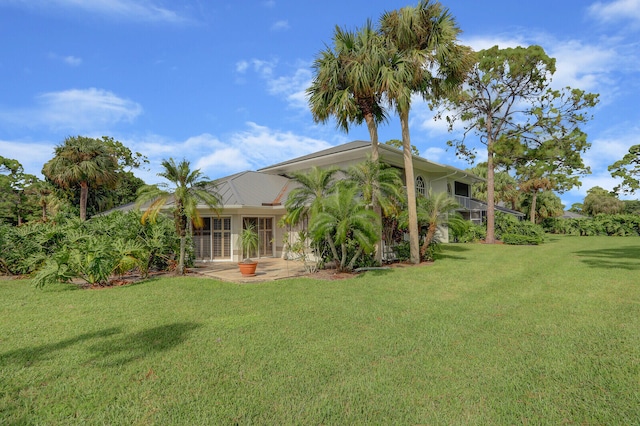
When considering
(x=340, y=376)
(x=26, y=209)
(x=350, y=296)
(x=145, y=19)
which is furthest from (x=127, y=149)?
(x=340, y=376)

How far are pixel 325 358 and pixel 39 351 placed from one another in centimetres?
455

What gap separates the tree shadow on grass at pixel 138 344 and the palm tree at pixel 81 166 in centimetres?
2492

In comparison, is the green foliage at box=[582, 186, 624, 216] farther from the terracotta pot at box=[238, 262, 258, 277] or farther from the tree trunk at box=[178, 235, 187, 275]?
the tree trunk at box=[178, 235, 187, 275]

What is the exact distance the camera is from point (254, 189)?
19.9 meters

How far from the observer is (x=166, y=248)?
1387cm

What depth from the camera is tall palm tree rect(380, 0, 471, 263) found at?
13.7m

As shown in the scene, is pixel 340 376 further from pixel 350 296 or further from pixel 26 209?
pixel 26 209

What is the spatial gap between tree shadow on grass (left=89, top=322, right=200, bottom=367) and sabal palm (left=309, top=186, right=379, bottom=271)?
239 inches

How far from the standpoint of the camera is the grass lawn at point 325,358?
3.51 m

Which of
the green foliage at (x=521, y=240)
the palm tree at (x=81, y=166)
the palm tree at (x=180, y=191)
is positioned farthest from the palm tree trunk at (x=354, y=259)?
the palm tree at (x=81, y=166)

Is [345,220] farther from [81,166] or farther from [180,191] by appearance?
[81,166]

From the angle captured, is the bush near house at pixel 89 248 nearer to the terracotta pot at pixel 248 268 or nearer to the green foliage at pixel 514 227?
the terracotta pot at pixel 248 268

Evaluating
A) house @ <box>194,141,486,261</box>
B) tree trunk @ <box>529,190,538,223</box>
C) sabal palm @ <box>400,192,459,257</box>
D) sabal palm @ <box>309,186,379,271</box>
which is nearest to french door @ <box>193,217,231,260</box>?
house @ <box>194,141,486,261</box>

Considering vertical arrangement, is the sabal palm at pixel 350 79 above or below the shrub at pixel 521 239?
above
